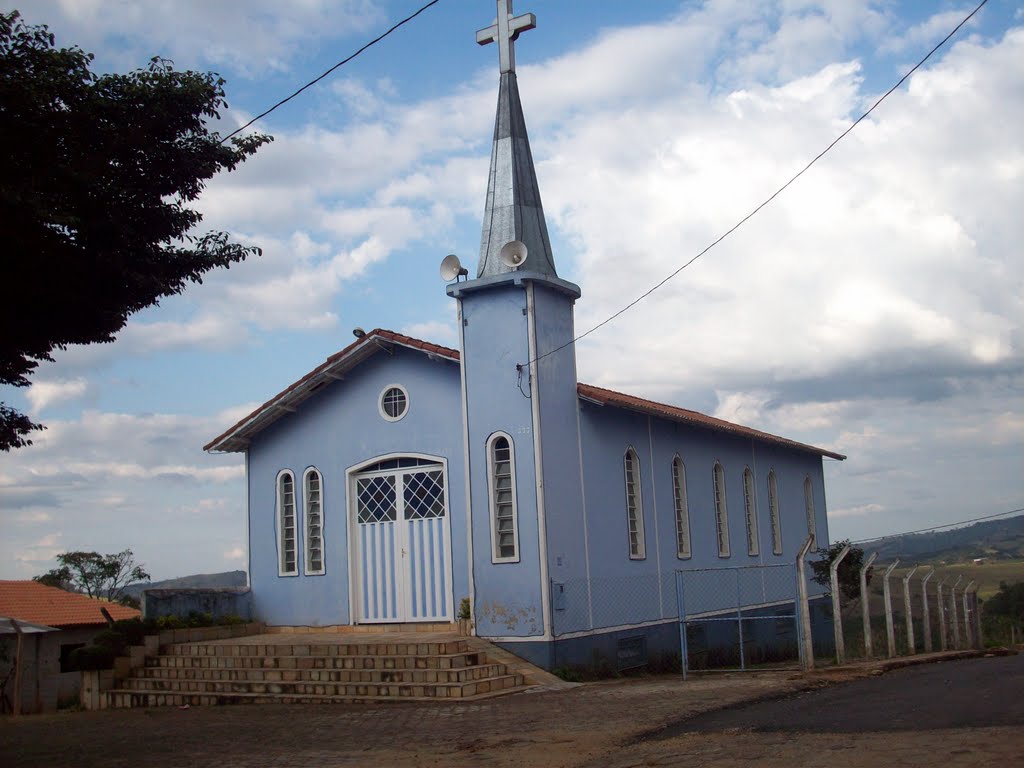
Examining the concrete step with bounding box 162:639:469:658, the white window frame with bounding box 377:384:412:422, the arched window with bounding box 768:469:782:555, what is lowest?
the concrete step with bounding box 162:639:469:658

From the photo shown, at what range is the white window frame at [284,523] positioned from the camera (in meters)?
20.2

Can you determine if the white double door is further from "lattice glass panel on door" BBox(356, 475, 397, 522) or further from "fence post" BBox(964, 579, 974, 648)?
"fence post" BBox(964, 579, 974, 648)

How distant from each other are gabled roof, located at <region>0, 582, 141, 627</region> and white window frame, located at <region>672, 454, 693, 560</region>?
13746mm

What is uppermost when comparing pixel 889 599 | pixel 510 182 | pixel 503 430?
pixel 510 182

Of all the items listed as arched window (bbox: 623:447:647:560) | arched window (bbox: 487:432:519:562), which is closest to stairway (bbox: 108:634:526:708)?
arched window (bbox: 487:432:519:562)

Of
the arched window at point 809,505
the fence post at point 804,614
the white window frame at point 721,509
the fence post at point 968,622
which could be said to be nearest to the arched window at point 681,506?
Result: the white window frame at point 721,509

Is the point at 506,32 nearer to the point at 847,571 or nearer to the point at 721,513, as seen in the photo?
the point at 721,513

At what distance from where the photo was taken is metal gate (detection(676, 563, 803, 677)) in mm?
20688

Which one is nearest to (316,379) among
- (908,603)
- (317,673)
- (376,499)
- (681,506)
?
(376,499)

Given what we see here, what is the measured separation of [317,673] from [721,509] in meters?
10.9

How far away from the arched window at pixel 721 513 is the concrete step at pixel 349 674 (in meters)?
8.98

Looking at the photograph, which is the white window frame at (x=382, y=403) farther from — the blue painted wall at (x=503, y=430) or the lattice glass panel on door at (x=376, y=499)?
the blue painted wall at (x=503, y=430)

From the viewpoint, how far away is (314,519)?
2022cm

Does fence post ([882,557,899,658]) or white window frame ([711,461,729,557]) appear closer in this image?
fence post ([882,557,899,658])
